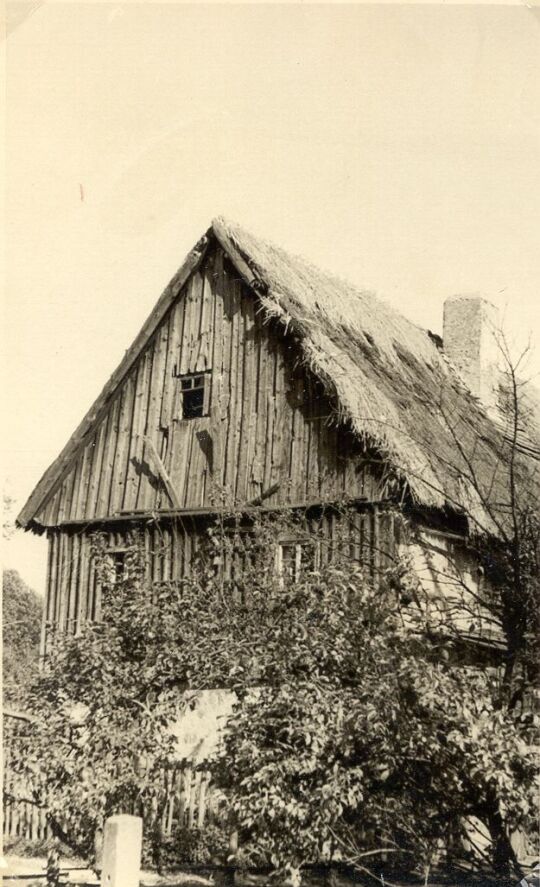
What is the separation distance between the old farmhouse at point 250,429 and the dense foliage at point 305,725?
2.87 metres

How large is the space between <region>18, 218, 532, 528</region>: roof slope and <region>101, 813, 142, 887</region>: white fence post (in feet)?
16.3

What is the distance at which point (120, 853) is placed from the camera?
8234mm

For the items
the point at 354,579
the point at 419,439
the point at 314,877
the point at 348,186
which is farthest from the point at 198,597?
the point at 348,186

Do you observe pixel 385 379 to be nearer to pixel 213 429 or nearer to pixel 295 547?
pixel 213 429

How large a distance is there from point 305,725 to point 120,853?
196 centimetres

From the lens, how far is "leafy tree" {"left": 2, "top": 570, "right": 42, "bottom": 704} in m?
9.93

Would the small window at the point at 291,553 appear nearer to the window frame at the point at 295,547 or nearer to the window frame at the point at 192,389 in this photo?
the window frame at the point at 295,547

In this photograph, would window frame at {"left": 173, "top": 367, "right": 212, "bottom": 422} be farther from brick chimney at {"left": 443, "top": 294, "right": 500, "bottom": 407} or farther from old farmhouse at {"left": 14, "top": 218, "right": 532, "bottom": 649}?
brick chimney at {"left": 443, "top": 294, "right": 500, "bottom": 407}

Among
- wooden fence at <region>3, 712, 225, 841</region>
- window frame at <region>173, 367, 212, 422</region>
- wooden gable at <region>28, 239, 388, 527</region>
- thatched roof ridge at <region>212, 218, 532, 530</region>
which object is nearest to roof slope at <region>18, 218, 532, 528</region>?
thatched roof ridge at <region>212, 218, 532, 530</region>

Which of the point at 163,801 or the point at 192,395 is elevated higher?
the point at 192,395

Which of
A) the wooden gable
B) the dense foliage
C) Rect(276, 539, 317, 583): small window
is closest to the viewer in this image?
the dense foliage

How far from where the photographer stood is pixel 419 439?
41.8ft

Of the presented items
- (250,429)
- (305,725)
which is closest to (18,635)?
(250,429)

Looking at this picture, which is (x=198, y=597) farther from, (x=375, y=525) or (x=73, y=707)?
(x=375, y=525)
